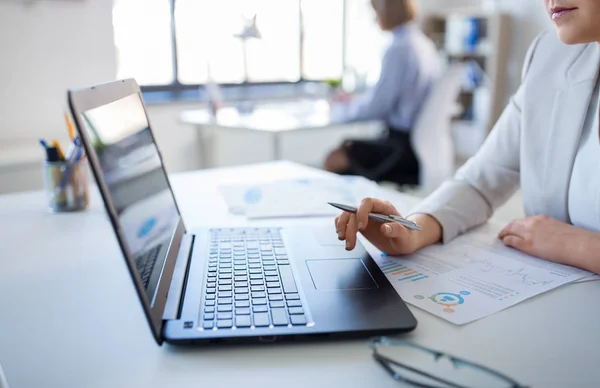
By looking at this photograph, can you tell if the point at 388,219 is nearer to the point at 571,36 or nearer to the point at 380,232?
the point at 380,232

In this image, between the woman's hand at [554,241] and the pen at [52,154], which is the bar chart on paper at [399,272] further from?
the pen at [52,154]

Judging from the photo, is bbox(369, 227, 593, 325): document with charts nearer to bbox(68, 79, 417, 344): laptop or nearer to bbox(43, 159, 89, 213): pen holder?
bbox(68, 79, 417, 344): laptop

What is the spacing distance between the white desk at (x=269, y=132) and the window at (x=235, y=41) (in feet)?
1.37

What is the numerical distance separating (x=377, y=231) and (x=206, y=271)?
0.28 meters

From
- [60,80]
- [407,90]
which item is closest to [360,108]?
[407,90]

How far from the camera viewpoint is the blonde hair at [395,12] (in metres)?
2.92

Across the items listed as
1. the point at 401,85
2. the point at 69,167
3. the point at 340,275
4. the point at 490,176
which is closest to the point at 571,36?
the point at 490,176

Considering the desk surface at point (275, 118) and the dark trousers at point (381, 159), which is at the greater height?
the desk surface at point (275, 118)

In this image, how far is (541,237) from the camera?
88 cm

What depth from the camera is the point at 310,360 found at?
22.5 inches

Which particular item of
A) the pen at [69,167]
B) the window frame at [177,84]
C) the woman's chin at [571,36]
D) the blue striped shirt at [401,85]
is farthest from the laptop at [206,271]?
the window frame at [177,84]

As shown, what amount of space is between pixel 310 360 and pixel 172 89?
12.1ft

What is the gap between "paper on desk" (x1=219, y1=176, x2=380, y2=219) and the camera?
115 centimetres

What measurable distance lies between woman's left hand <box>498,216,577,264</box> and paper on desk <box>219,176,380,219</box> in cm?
36
